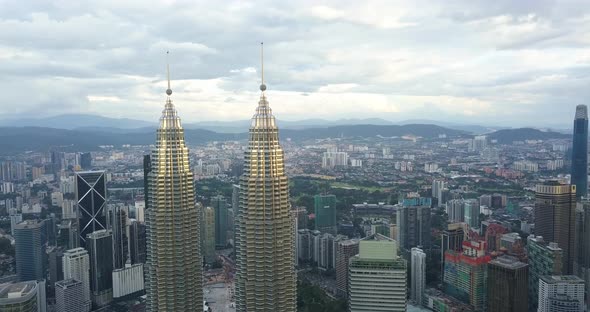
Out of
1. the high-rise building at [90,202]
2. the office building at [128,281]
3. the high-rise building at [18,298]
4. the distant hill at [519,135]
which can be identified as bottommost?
the office building at [128,281]

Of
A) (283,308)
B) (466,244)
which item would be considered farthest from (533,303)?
(283,308)

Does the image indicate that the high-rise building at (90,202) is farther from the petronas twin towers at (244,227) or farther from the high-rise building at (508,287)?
the high-rise building at (508,287)

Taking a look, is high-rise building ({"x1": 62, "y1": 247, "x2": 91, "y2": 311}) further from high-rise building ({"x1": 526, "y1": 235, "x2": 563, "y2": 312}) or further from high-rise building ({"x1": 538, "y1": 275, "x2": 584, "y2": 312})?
high-rise building ({"x1": 526, "y1": 235, "x2": 563, "y2": 312})

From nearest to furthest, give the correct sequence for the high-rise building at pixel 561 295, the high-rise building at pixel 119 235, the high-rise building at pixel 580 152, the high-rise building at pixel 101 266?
1. the high-rise building at pixel 561 295
2. the high-rise building at pixel 101 266
3. the high-rise building at pixel 119 235
4. the high-rise building at pixel 580 152

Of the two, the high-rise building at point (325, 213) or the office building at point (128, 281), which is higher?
the high-rise building at point (325, 213)

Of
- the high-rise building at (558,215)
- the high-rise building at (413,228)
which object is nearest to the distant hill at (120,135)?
the high-rise building at (413,228)

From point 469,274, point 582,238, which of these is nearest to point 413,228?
point 469,274

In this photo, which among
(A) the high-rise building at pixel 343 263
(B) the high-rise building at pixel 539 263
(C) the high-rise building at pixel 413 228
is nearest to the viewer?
(B) the high-rise building at pixel 539 263
